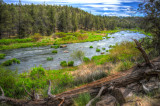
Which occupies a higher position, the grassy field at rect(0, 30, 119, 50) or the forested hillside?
the forested hillside

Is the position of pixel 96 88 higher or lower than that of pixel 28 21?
lower

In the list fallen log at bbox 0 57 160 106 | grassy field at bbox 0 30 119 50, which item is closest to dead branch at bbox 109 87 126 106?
fallen log at bbox 0 57 160 106

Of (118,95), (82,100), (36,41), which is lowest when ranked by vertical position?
(36,41)

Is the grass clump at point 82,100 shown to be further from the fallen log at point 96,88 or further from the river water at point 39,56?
the river water at point 39,56

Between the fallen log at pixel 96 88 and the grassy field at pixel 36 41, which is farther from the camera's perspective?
the grassy field at pixel 36 41

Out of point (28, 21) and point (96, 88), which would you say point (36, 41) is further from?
point (96, 88)

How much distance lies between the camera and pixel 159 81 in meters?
4.21

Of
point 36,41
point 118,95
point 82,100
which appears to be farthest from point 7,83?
point 36,41

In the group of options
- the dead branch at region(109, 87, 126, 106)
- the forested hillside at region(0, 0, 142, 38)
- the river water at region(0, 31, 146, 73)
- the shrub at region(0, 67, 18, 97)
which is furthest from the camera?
the forested hillside at region(0, 0, 142, 38)

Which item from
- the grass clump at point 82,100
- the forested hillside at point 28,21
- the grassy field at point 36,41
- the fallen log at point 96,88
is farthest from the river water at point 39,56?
the forested hillside at point 28,21

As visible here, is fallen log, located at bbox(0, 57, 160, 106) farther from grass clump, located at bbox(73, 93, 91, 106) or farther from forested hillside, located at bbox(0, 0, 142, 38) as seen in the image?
forested hillside, located at bbox(0, 0, 142, 38)

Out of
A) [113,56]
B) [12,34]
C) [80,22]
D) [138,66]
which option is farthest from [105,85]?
[80,22]

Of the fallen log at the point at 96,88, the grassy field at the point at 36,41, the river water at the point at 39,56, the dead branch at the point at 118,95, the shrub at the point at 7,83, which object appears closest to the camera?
the dead branch at the point at 118,95

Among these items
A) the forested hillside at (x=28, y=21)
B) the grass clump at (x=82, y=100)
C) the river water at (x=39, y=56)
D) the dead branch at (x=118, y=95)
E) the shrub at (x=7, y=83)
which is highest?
the forested hillside at (x=28, y=21)
